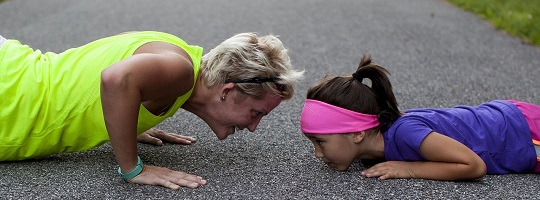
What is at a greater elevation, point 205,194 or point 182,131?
point 205,194

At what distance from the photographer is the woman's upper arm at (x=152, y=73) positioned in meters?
3.15

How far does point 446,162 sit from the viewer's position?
3490 millimetres

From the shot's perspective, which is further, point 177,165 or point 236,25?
point 236,25

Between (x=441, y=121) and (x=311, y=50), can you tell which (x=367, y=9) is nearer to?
(x=311, y=50)

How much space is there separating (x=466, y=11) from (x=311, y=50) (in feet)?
14.1

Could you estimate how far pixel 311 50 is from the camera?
7648 millimetres

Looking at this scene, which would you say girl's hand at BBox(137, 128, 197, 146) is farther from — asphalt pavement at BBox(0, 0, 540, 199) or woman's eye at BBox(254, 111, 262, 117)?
woman's eye at BBox(254, 111, 262, 117)

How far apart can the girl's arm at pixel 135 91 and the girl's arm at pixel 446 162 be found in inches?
37.6

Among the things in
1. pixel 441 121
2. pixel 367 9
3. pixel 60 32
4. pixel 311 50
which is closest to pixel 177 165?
pixel 441 121

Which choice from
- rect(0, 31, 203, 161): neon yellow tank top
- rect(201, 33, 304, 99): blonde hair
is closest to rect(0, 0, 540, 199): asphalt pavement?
rect(0, 31, 203, 161): neon yellow tank top

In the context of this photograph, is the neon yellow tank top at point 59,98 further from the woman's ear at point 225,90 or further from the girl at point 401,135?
the girl at point 401,135

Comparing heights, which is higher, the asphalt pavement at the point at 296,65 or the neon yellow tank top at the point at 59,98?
the neon yellow tank top at the point at 59,98

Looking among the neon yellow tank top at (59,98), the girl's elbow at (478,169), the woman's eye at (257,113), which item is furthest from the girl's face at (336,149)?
the neon yellow tank top at (59,98)

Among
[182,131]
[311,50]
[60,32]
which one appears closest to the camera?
[182,131]
